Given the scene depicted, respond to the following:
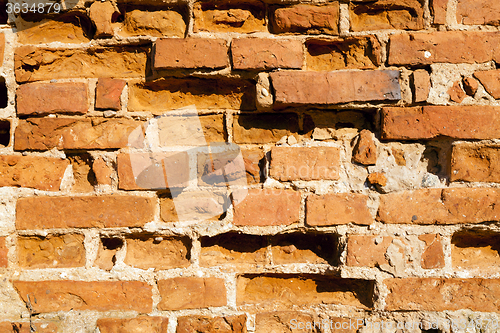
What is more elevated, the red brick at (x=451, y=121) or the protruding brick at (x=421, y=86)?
the protruding brick at (x=421, y=86)

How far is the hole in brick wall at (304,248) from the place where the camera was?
0.90m

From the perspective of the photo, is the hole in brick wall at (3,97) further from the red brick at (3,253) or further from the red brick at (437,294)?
the red brick at (437,294)

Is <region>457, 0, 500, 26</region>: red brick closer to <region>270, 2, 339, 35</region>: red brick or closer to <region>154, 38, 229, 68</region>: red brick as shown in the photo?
<region>270, 2, 339, 35</region>: red brick

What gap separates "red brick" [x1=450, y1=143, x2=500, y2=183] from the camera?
2.81ft

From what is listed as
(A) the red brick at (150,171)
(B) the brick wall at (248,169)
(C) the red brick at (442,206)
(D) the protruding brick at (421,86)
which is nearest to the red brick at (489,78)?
(B) the brick wall at (248,169)

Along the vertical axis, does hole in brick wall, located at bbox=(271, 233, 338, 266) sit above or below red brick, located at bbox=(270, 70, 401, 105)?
below

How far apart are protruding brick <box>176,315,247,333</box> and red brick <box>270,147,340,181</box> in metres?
0.41

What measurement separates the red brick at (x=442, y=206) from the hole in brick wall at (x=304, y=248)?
6.3 inches

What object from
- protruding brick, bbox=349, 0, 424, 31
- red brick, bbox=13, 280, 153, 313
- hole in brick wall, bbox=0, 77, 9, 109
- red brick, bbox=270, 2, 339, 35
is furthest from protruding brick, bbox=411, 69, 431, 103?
hole in brick wall, bbox=0, 77, 9, 109

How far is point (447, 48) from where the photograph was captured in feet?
2.79

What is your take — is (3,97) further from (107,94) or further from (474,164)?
(474,164)

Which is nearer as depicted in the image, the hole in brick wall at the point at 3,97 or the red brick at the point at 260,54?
the red brick at the point at 260,54

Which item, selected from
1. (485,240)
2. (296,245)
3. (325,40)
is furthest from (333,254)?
(325,40)

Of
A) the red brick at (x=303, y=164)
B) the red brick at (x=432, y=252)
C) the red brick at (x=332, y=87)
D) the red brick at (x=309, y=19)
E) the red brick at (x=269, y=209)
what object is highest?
the red brick at (x=309, y=19)
